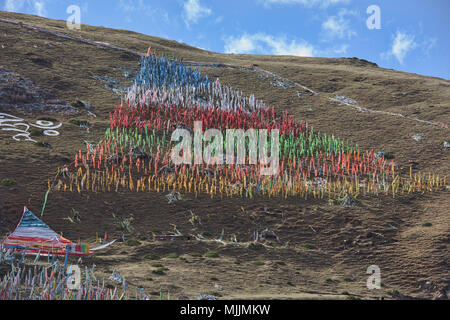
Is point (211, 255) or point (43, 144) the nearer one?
point (211, 255)

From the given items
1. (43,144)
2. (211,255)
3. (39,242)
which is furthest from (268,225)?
(43,144)

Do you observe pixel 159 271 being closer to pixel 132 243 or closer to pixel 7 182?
pixel 132 243

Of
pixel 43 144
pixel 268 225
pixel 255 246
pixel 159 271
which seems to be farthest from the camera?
pixel 43 144

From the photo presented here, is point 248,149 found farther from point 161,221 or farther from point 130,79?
point 130,79

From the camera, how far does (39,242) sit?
1577 cm

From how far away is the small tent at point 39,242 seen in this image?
15.2 meters

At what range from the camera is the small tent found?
15188 millimetres

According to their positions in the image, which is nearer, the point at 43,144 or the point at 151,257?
the point at 151,257

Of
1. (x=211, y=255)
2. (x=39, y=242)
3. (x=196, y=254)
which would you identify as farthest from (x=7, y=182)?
(x=211, y=255)

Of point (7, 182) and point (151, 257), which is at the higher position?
point (7, 182)

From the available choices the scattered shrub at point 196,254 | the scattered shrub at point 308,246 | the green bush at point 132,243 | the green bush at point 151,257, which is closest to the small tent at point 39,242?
the green bush at point 132,243

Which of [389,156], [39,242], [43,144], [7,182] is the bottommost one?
[39,242]

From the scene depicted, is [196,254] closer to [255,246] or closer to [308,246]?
[255,246]

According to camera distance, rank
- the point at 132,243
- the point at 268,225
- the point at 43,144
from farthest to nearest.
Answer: the point at 43,144 → the point at 268,225 → the point at 132,243
